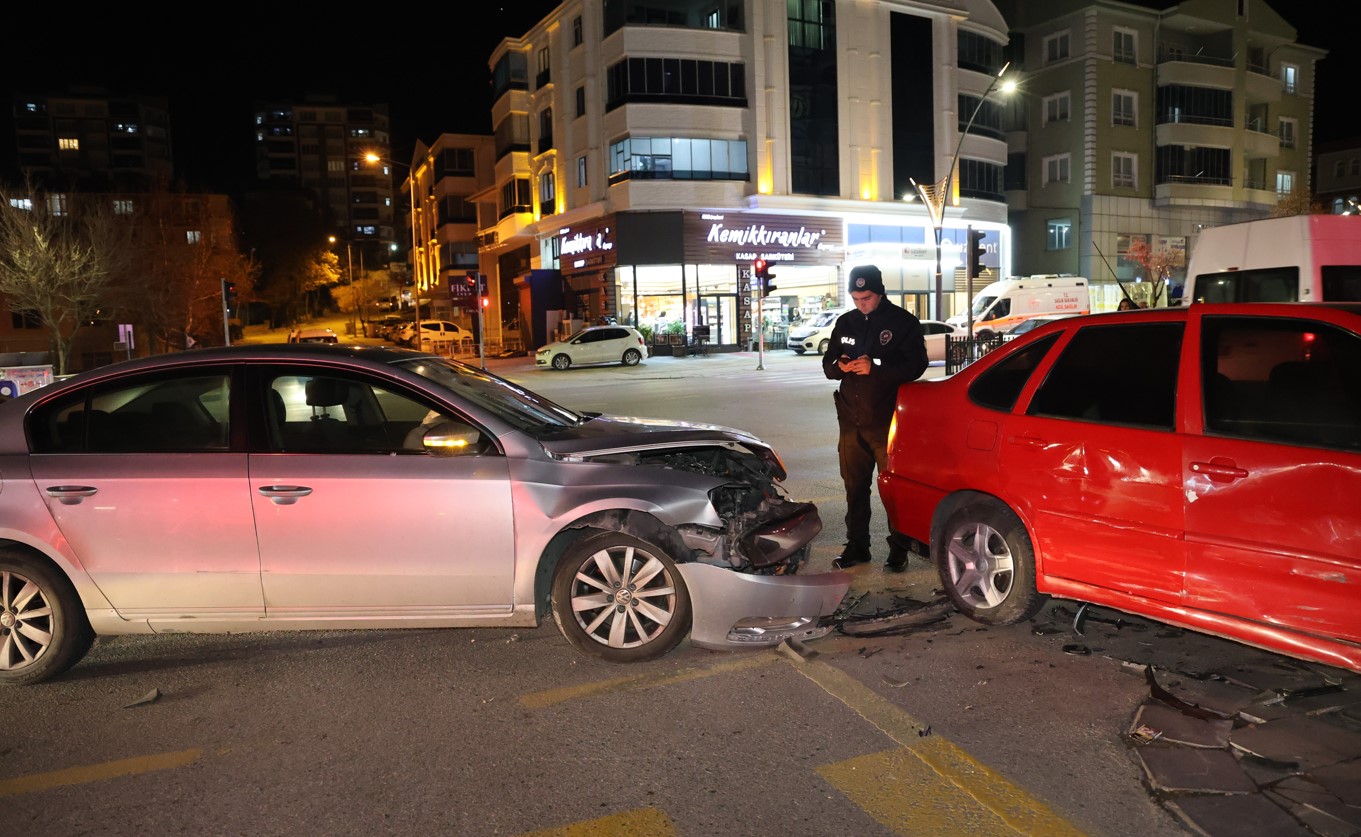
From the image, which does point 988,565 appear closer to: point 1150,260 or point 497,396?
point 497,396

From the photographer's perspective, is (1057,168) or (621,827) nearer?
(621,827)

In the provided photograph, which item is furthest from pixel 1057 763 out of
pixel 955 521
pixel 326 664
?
pixel 326 664

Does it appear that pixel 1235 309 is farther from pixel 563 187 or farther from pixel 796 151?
pixel 563 187

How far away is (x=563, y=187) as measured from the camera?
4459cm

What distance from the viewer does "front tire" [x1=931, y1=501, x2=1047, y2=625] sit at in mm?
4824

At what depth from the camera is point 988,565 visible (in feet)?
16.5

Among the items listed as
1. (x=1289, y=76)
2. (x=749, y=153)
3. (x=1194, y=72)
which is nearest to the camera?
(x=749, y=153)

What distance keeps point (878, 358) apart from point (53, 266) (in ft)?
107

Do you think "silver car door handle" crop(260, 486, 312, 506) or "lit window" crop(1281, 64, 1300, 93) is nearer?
"silver car door handle" crop(260, 486, 312, 506)

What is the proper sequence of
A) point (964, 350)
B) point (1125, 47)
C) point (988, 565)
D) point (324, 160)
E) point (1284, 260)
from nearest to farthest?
point (988, 565) → point (1284, 260) → point (964, 350) → point (1125, 47) → point (324, 160)

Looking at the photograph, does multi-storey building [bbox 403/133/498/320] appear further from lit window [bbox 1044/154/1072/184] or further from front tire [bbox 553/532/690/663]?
front tire [bbox 553/532/690/663]

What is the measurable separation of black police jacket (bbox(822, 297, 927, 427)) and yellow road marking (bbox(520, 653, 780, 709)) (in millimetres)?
2057

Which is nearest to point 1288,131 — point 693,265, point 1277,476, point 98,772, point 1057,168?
point 1057,168

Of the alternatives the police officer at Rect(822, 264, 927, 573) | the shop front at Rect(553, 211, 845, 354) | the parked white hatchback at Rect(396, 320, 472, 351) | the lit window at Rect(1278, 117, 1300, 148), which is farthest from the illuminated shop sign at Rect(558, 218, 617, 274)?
the lit window at Rect(1278, 117, 1300, 148)
